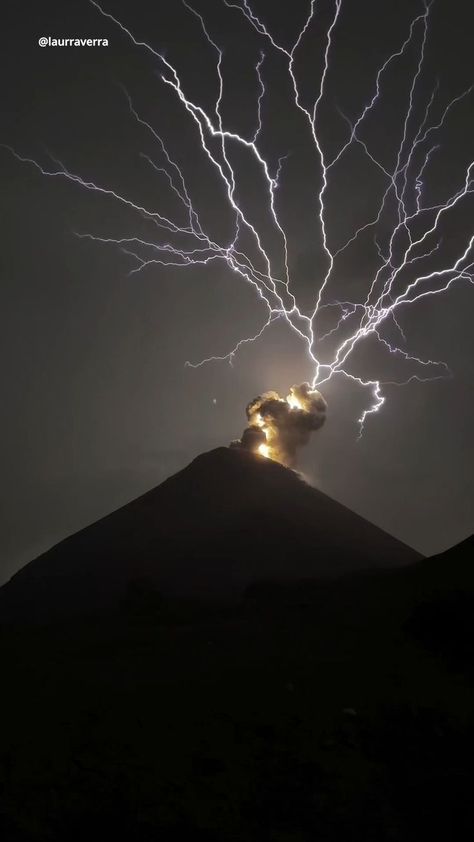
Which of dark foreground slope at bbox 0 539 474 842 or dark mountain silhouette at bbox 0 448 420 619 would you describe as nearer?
dark foreground slope at bbox 0 539 474 842

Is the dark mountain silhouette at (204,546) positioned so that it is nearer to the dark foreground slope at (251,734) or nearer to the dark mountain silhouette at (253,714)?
the dark mountain silhouette at (253,714)

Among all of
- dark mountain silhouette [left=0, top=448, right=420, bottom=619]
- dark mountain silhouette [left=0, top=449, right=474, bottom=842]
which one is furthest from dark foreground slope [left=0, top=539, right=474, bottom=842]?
dark mountain silhouette [left=0, top=448, right=420, bottom=619]

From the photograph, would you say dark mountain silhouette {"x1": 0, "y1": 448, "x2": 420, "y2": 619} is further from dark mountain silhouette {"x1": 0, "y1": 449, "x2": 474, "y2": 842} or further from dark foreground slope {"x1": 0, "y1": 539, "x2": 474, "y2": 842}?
dark foreground slope {"x1": 0, "y1": 539, "x2": 474, "y2": 842}

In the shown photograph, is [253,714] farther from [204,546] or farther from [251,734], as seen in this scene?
[204,546]

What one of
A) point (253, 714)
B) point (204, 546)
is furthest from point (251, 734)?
point (204, 546)

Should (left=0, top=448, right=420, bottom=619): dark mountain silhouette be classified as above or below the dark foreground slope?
above
